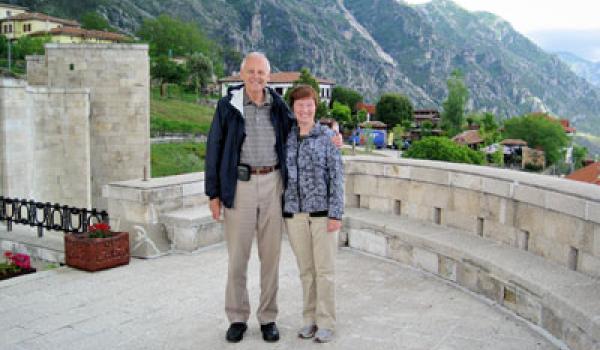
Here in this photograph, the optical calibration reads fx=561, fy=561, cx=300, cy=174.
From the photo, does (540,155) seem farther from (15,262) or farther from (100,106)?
(15,262)

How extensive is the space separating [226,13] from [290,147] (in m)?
144

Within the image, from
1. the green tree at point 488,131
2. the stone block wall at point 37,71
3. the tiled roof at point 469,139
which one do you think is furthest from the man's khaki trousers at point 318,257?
the green tree at point 488,131

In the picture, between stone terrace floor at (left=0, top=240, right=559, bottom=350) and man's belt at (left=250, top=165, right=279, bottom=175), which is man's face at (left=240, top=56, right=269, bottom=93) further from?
stone terrace floor at (left=0, top=240, right=559, bottom=350)

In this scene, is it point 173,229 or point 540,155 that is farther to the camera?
point 540,155

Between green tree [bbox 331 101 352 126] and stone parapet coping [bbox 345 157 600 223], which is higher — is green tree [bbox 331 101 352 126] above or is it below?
above

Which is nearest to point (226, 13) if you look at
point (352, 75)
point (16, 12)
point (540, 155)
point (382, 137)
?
point (352, 75)

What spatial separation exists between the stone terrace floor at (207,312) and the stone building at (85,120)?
16145 mm

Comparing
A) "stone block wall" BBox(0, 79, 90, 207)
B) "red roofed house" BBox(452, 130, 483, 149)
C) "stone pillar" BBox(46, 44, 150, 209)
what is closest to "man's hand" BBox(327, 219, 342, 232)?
"stone block wall" BBox(0, 79, 90, 207)

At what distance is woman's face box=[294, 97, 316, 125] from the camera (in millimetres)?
4086

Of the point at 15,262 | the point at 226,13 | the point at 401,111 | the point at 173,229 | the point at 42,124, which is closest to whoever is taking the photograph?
the point at 15,262

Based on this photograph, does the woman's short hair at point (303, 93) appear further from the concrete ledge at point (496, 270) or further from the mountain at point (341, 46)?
the mountain at point (341, 46)

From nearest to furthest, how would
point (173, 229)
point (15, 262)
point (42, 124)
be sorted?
point (15, 262)
point (173, 229)
point (42, 124)

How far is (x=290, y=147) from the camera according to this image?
4.16 meters

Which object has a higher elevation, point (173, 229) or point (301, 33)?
point (301, 33)
